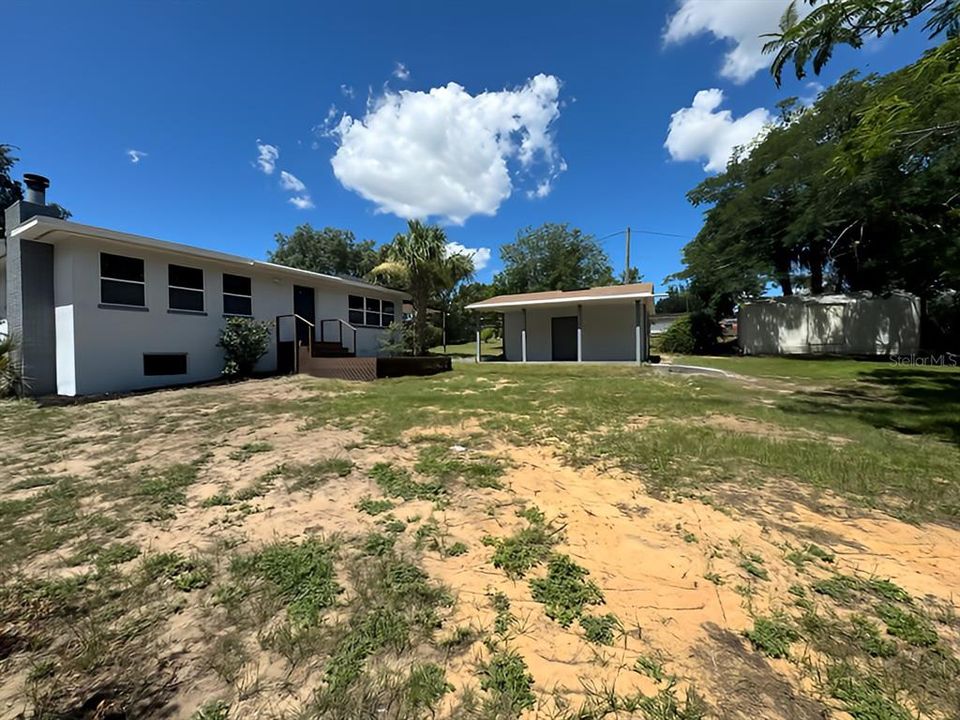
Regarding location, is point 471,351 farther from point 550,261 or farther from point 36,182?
point 36,182

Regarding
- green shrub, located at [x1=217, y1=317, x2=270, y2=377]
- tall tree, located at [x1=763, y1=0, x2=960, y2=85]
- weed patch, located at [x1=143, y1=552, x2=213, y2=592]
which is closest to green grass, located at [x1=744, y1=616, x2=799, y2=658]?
weed patch, located at [x1=143, y1=552, x2=213, y2=592]

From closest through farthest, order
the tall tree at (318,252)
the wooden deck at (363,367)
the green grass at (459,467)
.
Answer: the green grass at (459,467) → the wooden deck at (363,367) → the tall tree at (318,252)

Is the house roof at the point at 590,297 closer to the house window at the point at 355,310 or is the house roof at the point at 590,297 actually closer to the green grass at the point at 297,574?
the house window at the point at 355,310

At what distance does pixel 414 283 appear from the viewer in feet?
53.4

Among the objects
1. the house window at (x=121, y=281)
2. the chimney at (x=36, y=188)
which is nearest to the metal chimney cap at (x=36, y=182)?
the chimney at (x=36, y=188)

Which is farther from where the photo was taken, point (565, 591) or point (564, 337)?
point (564, 337)

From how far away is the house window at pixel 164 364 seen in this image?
10595 mm

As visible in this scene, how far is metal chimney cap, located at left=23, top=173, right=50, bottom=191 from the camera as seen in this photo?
9578mm

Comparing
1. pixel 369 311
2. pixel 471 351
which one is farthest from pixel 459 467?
pixel 471 351

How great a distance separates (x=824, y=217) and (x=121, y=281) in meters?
25.4

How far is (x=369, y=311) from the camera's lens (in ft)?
57.1

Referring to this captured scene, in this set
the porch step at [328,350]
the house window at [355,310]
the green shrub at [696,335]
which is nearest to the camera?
the porch step at [328,350]

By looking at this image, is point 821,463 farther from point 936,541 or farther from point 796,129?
point 796,129

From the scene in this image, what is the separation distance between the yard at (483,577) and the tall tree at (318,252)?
118 ft
